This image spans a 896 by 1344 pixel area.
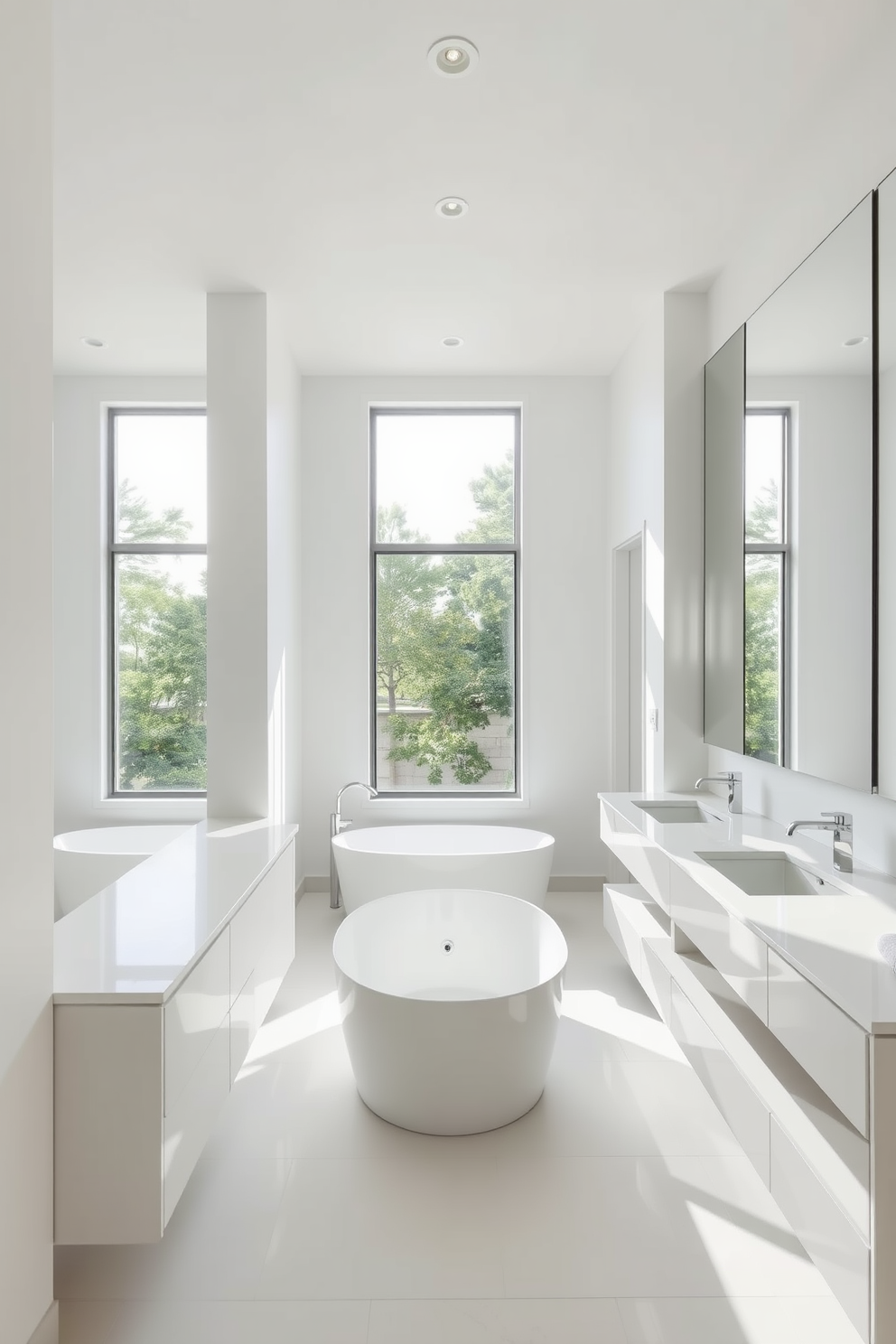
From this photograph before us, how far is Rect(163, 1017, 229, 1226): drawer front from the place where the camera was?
160 cm

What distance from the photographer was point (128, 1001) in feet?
5.10

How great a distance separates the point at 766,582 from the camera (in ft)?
8.89

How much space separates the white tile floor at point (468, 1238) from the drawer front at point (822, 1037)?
0.62m

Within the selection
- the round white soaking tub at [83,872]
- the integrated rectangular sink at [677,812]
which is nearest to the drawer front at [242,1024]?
the round white soaking tub at [83,872]

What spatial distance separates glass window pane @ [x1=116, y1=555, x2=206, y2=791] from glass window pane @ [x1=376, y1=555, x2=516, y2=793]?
105 cm

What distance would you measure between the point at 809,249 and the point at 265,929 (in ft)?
9.23

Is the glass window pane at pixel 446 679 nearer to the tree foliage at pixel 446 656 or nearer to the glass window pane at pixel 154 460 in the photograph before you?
the tree foliage at pixel 446 656

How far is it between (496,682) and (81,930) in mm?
2997

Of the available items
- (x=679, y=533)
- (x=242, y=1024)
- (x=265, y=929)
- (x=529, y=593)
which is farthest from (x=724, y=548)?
(x=242, y=1024)

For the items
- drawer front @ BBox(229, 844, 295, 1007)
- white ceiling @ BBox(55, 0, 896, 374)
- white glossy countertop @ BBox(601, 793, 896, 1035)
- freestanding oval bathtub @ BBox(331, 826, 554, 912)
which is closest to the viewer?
white glossy countertop @ BBox(601, 793, 896, 1035)

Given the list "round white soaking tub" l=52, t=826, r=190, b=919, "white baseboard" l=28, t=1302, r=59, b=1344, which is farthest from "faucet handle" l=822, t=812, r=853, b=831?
"round white soaking tub" l=52, t=826, r=190, b=919

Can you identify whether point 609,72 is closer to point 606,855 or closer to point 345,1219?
point 345,1219

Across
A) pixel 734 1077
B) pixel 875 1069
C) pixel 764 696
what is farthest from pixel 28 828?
pixel 764 696

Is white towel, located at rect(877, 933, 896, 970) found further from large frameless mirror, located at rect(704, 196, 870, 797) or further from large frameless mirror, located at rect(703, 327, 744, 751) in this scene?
large frameless mirror, located at rect(703, 327, 744, 751)
